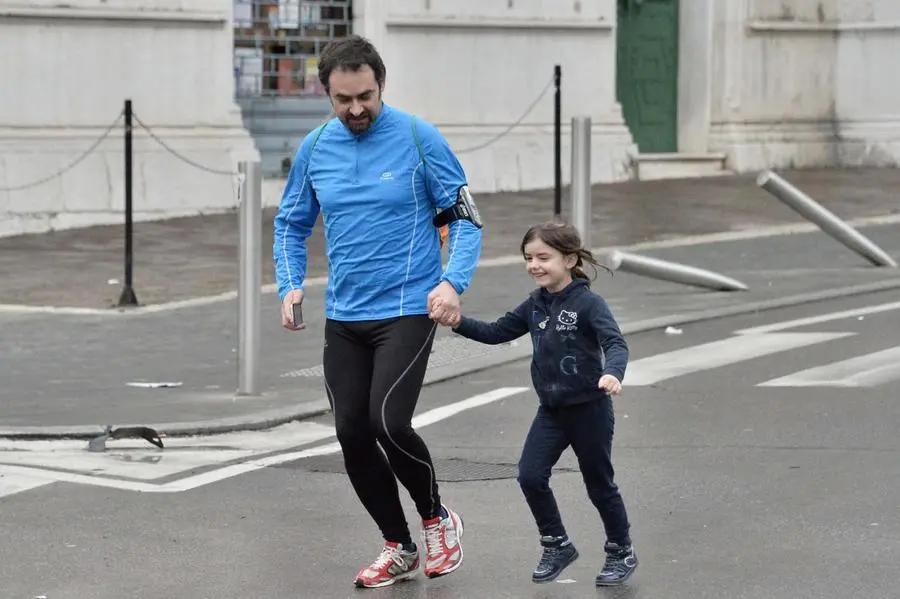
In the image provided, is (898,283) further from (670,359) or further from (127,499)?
(127,499)

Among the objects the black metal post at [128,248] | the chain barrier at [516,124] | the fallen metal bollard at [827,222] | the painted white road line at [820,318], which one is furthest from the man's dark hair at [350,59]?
the chain barrier at [516,124]

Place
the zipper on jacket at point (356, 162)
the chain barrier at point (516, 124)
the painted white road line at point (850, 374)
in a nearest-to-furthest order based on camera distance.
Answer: the zipper on jacket at point (356, 162), the painted white road line at point (850, 374), the chain barrier at point (516, 124)

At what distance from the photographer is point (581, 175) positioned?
51.3ft

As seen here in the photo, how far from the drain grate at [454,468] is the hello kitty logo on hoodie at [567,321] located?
7.63 feet

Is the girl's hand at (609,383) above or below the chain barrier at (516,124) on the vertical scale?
below

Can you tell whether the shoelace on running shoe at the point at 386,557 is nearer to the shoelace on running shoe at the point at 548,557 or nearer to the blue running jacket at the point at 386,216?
the shoelace on running shoe at the point at 548,557

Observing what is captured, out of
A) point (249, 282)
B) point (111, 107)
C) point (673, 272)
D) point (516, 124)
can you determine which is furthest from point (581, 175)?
point (516, 124)

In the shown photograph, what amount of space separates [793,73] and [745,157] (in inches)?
65.3

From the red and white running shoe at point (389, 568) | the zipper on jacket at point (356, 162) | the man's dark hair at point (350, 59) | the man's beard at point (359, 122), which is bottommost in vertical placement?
the red and white running shoe at point (389, 568)

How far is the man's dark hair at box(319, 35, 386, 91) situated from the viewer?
656cm

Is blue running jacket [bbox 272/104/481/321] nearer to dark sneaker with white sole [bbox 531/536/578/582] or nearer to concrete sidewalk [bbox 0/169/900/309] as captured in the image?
dark sneaker with white sole [bbox 531/536/578/582]

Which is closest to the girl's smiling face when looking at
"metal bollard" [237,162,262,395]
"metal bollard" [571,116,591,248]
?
"metal bollard" [237,162,262,395]

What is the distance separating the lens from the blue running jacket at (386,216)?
673 cm

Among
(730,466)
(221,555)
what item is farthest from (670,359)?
(221,555)
